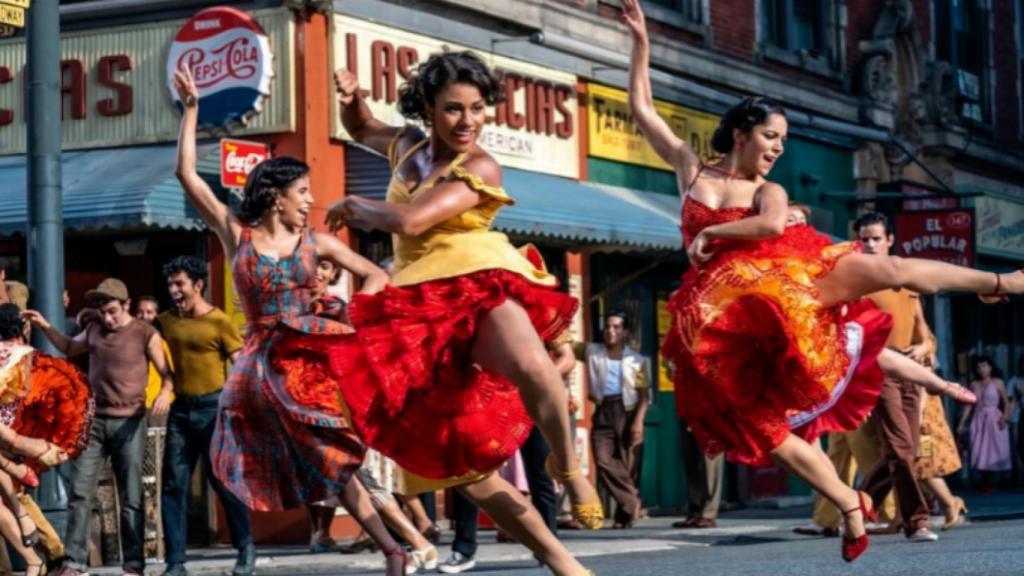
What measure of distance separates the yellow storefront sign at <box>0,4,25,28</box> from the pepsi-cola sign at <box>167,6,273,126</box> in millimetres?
3378

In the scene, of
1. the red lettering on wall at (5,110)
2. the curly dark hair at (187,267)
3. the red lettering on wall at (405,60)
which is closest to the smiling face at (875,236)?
the curly dark hair at (187,267)

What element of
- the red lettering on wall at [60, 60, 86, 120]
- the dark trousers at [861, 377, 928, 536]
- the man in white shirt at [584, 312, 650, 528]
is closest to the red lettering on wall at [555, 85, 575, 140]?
the man in white shirt at [584, 312, 650, 528]

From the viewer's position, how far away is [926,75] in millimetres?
29031

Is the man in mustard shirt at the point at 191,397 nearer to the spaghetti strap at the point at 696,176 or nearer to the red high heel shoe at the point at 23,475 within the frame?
the red high heel shoe at the point at 23,475

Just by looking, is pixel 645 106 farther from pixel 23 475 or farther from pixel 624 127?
pixel 624 127

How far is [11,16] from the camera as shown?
44.2 ft

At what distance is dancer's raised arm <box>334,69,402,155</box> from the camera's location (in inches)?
329

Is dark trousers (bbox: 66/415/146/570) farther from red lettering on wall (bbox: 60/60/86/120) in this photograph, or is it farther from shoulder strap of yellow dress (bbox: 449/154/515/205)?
shoulder strap of yellow dress (bbox: 449/154/515/205)

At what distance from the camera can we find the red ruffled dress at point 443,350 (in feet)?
25.3

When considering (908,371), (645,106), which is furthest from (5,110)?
(645,106)

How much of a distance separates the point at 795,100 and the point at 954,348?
6317 mm

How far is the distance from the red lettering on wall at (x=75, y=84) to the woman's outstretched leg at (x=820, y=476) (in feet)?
33.1

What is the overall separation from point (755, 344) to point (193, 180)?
2.55m

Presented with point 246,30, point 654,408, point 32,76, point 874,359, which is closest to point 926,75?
point 654,408
